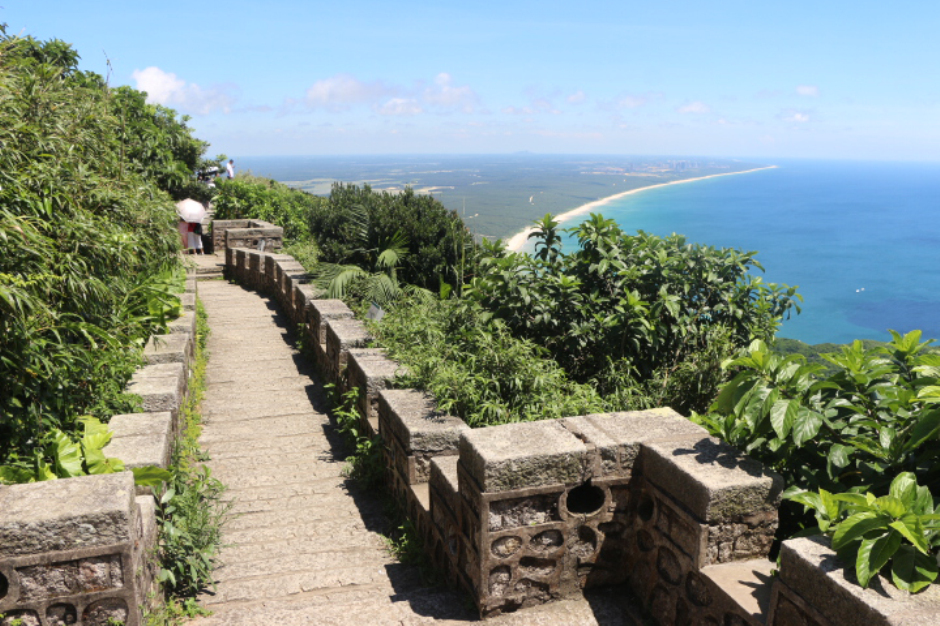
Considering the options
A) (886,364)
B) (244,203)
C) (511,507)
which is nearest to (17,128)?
(511,507)

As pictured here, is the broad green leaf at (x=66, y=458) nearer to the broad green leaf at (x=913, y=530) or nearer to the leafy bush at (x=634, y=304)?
the leafy bush at (x=634, y=304)

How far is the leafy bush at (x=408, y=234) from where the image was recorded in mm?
9789

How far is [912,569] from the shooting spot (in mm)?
2188

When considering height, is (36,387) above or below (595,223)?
below

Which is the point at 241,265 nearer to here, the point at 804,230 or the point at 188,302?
the point at 188,302

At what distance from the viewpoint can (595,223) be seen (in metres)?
5.91

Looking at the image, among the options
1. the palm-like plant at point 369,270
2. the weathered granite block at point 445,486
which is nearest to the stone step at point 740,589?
the weathered granite block at point 445,486

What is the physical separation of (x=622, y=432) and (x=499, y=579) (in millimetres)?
979

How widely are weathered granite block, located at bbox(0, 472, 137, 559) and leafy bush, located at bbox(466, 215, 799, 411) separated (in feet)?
10.9

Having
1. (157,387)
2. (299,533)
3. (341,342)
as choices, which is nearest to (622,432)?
(299,533)

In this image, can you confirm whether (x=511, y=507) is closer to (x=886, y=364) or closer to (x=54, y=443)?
(x=886, y=364)

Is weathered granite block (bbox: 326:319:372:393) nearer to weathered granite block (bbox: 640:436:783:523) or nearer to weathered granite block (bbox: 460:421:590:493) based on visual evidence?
weathered granite block (bbox: 460:421:590:493)

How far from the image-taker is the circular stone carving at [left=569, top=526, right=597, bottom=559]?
348cm

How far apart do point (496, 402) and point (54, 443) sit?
2.64 m
